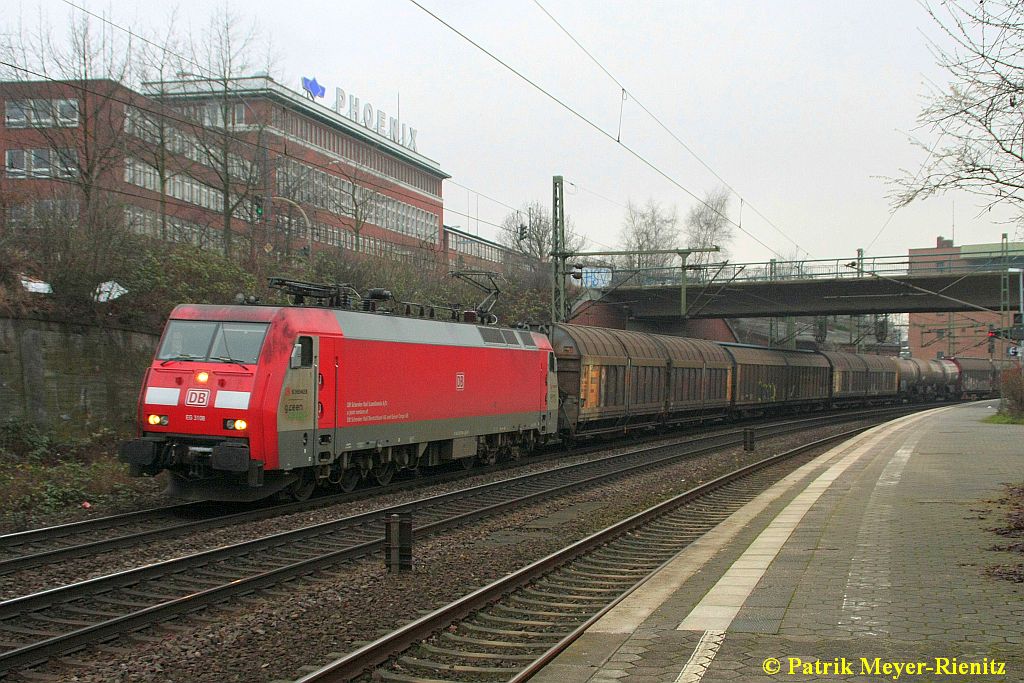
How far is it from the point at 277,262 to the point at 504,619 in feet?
69.8

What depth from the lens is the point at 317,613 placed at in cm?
815

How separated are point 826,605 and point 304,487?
Result: 30.7ft

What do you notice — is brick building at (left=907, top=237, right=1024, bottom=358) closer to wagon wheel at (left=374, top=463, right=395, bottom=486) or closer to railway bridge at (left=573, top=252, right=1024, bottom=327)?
railway bridge at (left=573, top=252, right=1024, bottom=327)

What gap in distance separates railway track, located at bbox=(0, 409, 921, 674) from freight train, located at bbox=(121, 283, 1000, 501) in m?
1.71

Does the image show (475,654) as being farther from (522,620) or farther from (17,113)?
(17,113)

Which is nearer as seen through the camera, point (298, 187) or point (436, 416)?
point (436, 416)

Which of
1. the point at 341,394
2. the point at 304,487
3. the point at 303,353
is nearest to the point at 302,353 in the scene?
the point at 303,353

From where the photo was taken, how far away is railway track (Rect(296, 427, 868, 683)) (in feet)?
21.6

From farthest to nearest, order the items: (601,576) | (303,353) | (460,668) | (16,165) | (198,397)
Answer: (16,165)
(303,353)
(198,397)
(601,576)
(460,668)

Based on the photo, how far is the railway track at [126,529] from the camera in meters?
10.1

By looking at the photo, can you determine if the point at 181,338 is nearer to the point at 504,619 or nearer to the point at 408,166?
the point at 504,619

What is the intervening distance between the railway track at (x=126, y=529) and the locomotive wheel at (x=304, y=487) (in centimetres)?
20

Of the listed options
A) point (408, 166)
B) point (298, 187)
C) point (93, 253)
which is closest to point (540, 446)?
point (93, 253)

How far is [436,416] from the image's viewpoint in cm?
1745
